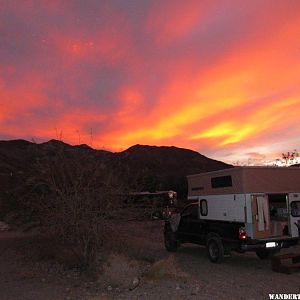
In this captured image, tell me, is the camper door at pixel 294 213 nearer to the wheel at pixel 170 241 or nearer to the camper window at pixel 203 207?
the camper window at pixel 203 207

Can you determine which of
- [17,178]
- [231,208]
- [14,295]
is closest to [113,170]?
[231,208]

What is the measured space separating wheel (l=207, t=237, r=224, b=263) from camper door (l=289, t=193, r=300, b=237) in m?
2.03

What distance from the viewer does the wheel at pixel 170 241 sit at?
1646 centimetres

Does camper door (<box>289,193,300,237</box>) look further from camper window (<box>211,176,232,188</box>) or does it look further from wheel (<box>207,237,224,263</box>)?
wheel (<box>207,237,224,263</box>)

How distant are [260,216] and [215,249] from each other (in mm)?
1840

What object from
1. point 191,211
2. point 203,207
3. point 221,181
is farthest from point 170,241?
point 221,181

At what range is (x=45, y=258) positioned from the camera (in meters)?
14.3

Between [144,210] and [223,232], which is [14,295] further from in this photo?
[223,232]

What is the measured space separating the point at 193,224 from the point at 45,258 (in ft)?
15.6

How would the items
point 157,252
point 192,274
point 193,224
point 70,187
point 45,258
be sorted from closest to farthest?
point 192,274 → point 70,187 → point 45,258 → point 193,224 → point 157,252

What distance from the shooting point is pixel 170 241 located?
16609mm

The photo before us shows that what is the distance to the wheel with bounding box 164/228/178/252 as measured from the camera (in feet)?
54.0

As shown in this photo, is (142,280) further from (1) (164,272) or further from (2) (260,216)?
(2) (260,216)

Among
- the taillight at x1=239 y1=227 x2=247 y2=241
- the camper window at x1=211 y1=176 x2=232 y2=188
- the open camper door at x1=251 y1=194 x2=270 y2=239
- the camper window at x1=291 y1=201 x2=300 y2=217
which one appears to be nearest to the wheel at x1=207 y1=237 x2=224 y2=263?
the taillight at x1=239 y1=227 x2=247 y2=241
